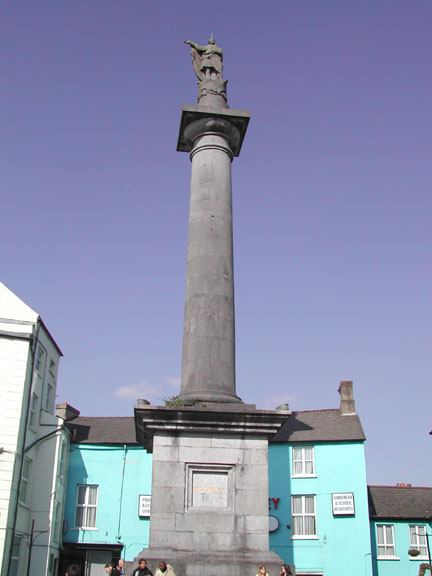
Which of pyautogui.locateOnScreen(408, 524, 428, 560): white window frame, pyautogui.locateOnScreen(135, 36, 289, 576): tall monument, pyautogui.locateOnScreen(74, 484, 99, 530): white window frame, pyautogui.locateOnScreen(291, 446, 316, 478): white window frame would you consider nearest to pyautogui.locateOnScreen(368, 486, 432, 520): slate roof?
pyautogui.locateOnScreen(408, 524, 428, 560): white window frame

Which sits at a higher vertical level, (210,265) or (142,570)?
(210,265)

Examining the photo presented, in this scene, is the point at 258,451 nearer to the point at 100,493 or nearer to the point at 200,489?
the point at 200,489

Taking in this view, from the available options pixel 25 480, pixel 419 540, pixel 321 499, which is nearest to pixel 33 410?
pixel 25 480

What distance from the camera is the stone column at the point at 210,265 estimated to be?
1238 cm

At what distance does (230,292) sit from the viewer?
13281 millimetres

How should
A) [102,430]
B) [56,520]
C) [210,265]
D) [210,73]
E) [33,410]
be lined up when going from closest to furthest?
1. [210,265]
2. [210,73]
3. [33,410]
4. [56,520]
5. [102,430]

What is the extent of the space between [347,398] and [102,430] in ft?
40.1

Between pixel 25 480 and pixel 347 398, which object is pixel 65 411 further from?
pixel 347 398

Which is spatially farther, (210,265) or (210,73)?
(210,73)

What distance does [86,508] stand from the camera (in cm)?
2788

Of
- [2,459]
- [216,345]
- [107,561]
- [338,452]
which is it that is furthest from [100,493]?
[216,345]

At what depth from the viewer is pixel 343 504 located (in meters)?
26.5

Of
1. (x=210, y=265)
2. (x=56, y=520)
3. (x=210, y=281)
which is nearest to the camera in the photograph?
(x=210, y=281)

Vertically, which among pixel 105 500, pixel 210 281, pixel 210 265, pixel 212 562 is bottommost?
pixel 212 562
